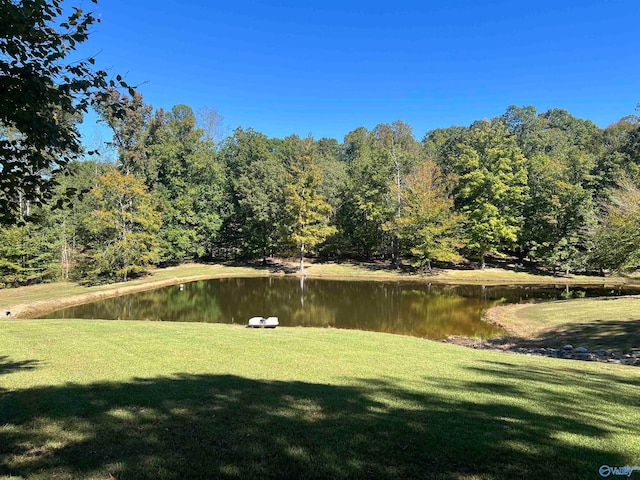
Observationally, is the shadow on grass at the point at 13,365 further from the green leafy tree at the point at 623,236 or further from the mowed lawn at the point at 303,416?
the green leafy tree at the point at 623,236

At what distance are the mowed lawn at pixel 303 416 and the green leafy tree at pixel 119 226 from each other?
26823 millimetres

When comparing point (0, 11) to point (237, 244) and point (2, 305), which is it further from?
point (237, 244)

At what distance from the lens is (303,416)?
210 inches

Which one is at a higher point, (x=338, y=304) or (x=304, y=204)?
(x=304, y=204)

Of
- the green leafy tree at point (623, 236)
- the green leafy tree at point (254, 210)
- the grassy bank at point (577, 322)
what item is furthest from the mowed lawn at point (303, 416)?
the green leafy tree at point (254, 210)

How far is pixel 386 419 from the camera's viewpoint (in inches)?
205

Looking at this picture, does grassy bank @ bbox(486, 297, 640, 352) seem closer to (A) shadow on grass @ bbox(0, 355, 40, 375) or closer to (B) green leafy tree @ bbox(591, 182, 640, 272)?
(B) green leafy tree @ bbox(591, 182, 640, 272)

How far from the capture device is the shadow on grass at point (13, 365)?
809 cm

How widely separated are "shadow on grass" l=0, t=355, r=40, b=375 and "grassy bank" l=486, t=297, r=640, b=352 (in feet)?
56.9

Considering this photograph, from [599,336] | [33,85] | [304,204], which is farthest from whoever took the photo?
[304,204]

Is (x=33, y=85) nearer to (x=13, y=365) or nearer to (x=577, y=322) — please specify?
(x=13, y=365)

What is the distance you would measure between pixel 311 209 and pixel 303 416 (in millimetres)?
40905

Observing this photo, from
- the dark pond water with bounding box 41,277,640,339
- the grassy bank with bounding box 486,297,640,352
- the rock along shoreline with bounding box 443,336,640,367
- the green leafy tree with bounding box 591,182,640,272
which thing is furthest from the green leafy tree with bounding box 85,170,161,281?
the green leafy tree with bounding box 591,182,640,272
